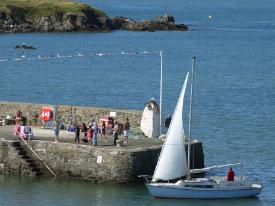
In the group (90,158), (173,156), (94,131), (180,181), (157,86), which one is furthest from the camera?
(157,86)

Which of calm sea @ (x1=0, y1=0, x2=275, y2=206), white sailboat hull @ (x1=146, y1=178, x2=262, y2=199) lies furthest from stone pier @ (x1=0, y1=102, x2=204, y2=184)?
white sailboat hull @ (x1=146, y1=178, x2=262, y2=199)

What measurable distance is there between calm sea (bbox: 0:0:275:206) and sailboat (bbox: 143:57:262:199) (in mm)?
313

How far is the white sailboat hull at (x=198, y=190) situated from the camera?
37.2 meters

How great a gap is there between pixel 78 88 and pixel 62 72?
1231 centimetres

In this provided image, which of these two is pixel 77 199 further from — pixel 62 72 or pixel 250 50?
pixel 250 50

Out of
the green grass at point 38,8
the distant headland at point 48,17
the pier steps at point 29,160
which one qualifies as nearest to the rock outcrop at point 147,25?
the distant headland at point 48,17

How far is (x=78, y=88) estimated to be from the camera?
76.2m

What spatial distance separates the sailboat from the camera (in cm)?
3731

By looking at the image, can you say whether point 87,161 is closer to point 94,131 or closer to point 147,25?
point 94,131

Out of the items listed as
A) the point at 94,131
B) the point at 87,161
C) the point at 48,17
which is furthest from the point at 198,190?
the point at 48,17

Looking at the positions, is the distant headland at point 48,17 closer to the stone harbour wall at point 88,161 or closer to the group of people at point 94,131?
the group of people at point 94,131

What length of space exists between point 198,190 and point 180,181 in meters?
0.71

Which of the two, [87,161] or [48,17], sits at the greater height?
[48,17]

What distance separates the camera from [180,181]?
37312 millimetres
